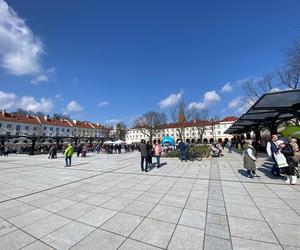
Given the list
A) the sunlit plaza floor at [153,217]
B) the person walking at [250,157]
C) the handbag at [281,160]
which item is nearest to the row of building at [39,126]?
the sunlit plaza floor at [153,217]

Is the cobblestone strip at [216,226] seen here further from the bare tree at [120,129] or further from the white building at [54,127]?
the bare tree at [120,129]

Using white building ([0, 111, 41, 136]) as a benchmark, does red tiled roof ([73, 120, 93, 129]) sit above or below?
above

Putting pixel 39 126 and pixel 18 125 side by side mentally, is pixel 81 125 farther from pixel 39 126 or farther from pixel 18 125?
pixel 18 125

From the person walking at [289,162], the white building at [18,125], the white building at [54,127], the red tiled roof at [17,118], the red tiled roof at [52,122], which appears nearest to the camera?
the person walking at [289,162]

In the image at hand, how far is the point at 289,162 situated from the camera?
20.5 ft

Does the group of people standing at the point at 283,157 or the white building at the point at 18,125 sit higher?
the white building at the point at 18,125

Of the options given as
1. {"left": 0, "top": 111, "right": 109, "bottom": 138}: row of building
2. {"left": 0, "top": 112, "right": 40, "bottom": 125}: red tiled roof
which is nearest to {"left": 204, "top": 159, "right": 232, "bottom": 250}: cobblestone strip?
{"left": 0, "top": 111, "right": 109, "bottom": 138}: row of building

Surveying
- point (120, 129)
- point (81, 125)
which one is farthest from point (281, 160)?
point (81, 125)

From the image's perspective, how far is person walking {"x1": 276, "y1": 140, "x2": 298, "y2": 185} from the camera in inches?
241

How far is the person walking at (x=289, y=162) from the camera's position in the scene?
20.1ft

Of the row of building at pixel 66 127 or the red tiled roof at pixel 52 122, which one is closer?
the row of building at pixel 66 127

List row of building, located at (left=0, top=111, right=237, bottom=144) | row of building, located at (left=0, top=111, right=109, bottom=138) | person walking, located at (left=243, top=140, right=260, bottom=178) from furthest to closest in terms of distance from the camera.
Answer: row of building, located at (left=0, top=111, right=237, bottom=144) < row of building, located at (left=0, top=111, right=109, bottom=138) < person walking, located at (left=243, top=140, right=260, bottom=178)

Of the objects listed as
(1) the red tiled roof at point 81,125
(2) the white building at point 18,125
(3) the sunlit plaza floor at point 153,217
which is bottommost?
(3) the sunlit plaza floor at point 153,217

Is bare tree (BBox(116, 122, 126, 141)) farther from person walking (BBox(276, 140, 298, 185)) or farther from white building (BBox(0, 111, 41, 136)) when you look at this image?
person walking (BBox(276, 140, 298, 185))
